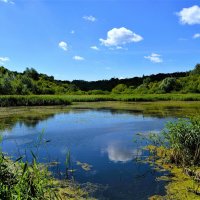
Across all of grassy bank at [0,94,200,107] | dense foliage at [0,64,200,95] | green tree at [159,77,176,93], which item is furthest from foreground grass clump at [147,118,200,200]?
green tree at [159,77,176,93]

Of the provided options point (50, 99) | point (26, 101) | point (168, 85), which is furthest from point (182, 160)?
point (168, 85)

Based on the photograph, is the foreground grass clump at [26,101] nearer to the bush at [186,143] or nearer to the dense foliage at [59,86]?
the dense foliage at [59,86]

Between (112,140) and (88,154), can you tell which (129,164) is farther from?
(112,140)

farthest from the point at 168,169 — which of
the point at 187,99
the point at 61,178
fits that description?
the point at 187,99

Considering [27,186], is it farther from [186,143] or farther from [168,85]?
[168,85]

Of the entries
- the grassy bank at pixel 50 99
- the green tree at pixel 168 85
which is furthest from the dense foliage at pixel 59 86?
the grassy bank at pixel 50 99

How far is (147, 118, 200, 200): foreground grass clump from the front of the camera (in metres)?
5.74

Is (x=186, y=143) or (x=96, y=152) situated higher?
(x=186, y=143)

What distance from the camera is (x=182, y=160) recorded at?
7.08 meters

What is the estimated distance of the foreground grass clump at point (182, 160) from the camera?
5738 mm

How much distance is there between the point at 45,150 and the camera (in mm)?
9273

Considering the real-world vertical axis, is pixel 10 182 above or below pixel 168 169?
above

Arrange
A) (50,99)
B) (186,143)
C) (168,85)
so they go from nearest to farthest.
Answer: (186,143) → (50,99) → (168,85)

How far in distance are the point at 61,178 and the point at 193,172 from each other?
2597mm
